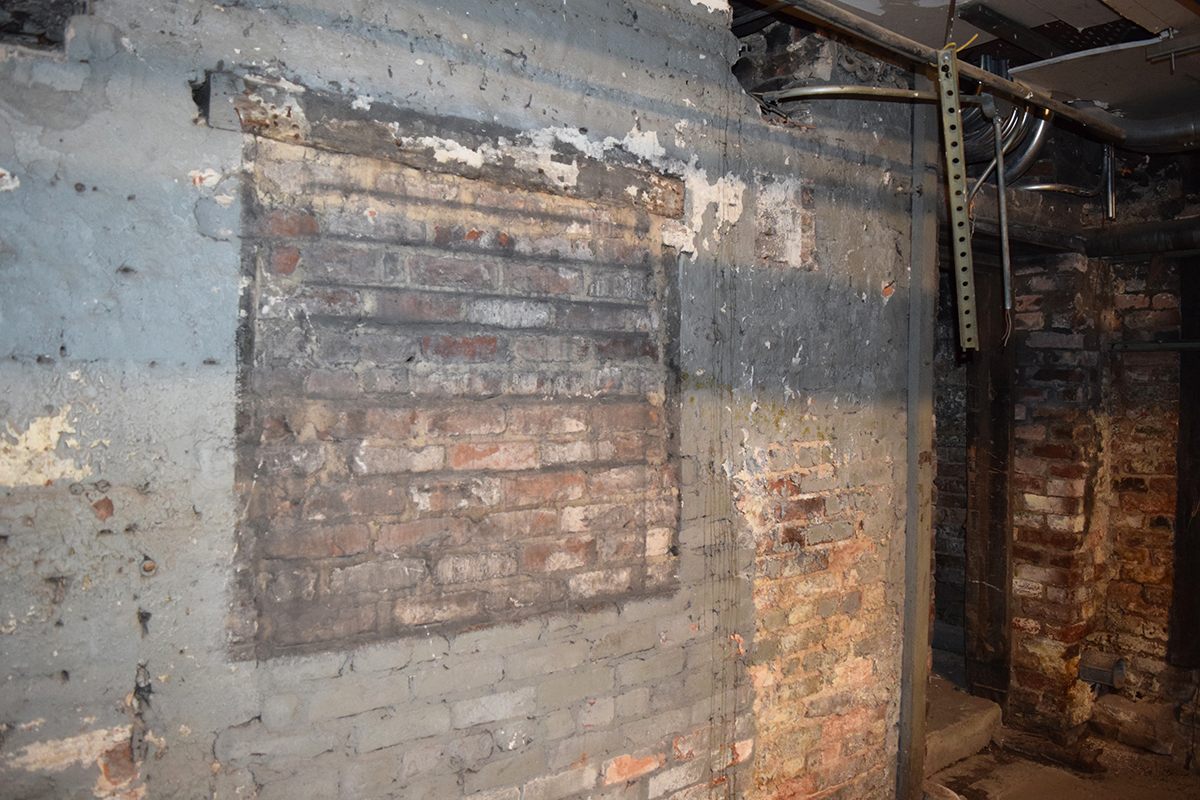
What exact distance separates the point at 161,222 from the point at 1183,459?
4057 mm

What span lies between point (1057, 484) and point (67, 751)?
3787 millimetres

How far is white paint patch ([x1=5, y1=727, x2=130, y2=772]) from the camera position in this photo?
1.38 m

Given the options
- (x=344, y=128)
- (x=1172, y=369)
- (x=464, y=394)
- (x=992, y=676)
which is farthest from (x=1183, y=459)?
(x=344, y=128)

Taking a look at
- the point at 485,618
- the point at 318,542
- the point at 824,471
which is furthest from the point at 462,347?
the point at 824,471

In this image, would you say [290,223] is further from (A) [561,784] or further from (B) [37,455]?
(A) [561,784]

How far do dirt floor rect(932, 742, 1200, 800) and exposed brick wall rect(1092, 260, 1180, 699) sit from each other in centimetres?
30

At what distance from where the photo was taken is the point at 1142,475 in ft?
12.4

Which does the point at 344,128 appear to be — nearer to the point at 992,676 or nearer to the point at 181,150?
the point at 181,150

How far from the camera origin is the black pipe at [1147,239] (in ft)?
11.3

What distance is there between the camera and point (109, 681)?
1444 millimetres

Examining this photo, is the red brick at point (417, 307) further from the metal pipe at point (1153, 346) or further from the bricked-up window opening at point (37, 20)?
the metal pipe at point (1153, 346)

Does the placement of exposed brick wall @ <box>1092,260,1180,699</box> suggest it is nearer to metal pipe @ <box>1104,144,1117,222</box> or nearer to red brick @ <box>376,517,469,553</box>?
metal pipe @ <box>1104,144,1117,222</box>

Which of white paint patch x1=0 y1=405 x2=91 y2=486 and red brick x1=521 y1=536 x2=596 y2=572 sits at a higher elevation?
white paint patch x1=0 y1=405 x2=91 y2=486

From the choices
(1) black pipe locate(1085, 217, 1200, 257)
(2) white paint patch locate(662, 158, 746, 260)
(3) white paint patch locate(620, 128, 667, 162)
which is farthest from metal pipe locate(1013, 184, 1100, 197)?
(3) white paint patch locate(620, 128, 667, 162)
